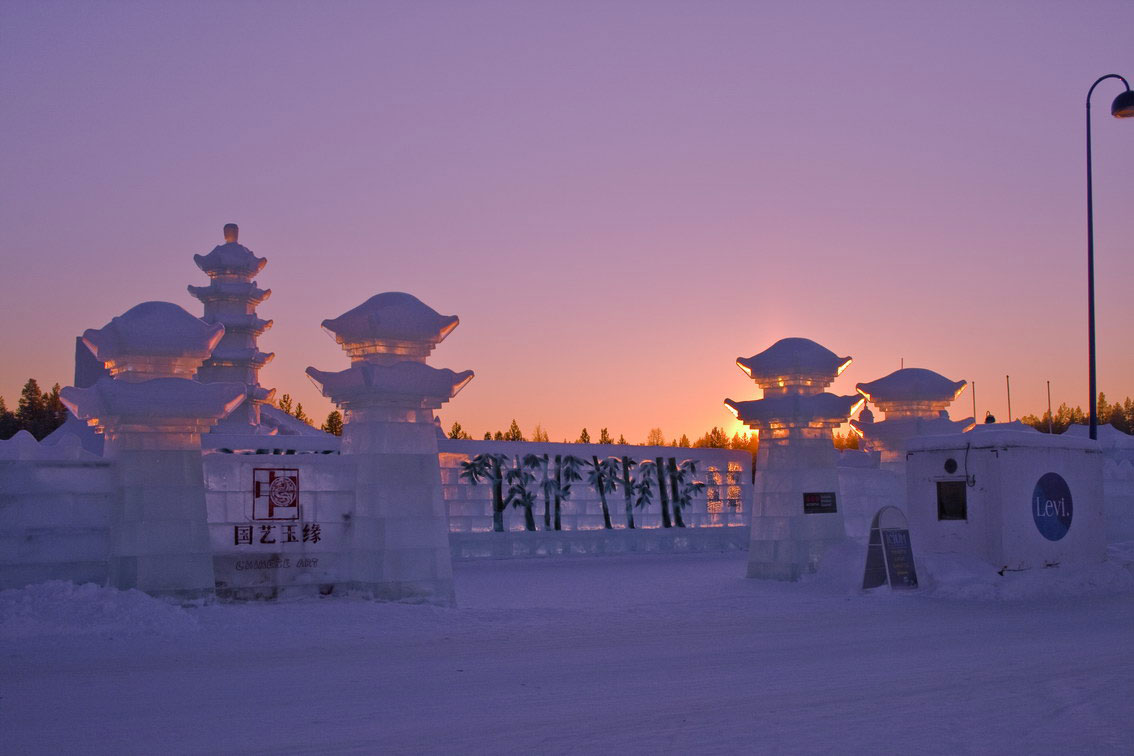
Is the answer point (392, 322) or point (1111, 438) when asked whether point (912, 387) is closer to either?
point (392, 322)

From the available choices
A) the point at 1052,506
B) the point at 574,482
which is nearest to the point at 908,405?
the point at 1052,506

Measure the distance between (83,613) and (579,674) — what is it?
543cm

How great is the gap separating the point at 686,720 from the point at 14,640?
6987 millimetres

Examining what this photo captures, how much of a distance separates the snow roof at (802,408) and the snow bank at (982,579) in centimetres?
236

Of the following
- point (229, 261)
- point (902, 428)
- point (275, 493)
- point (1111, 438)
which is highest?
point (229, 261)

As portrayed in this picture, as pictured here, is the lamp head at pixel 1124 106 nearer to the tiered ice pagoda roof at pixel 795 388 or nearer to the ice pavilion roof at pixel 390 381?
the tiered ice pagoda roof at pixel 795 388

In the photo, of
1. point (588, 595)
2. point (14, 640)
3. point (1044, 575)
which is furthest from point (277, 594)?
point (1044, 575)

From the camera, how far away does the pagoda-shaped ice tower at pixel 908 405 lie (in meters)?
23.3

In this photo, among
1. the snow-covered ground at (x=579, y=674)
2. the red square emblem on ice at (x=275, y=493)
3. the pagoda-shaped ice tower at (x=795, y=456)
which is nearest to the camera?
the snow-covered ground at (x=579, y=674)

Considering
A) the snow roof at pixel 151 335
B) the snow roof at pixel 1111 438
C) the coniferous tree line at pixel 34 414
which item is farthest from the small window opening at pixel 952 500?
the coniferous tree line at pixel 34 414

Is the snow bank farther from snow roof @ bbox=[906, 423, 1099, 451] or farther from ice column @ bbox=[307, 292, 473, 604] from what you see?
ice column @ bbox=[307, 292, 473, 604]

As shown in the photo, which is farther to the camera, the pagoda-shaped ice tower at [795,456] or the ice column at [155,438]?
the pagoda-shaped ice tower at [795,456]

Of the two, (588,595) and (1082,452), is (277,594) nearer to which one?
(588,595)

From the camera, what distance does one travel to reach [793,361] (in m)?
19.2
